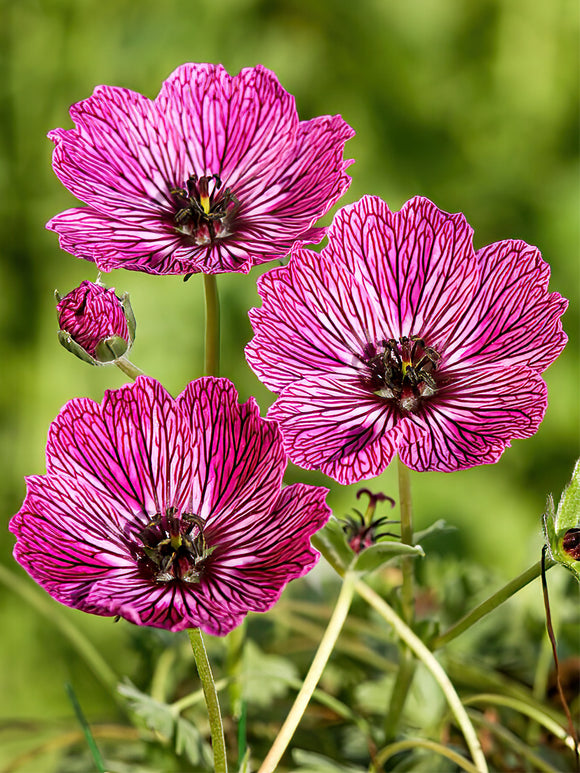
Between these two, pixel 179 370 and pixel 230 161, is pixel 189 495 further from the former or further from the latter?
pixel 179 370

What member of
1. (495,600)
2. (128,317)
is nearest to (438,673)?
(495,600)

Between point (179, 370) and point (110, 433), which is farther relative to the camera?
point (179, 370)

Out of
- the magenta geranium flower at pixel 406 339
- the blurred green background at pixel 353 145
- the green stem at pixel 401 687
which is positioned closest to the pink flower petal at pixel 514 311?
the magenta geranium flower at pixel 406 339

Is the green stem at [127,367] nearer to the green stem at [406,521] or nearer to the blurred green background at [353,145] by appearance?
the green stem at [406,521]

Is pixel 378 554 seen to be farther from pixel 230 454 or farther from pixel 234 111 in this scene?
pixel 234 111

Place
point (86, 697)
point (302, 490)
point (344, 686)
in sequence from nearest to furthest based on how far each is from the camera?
point (302, 490) < point (344, 686) < point (86, 697)

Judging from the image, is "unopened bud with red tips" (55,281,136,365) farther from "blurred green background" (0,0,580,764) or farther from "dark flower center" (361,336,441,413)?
"blurred green background" (0,0,580,764)

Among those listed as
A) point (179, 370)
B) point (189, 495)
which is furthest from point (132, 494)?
point (179, 370)
